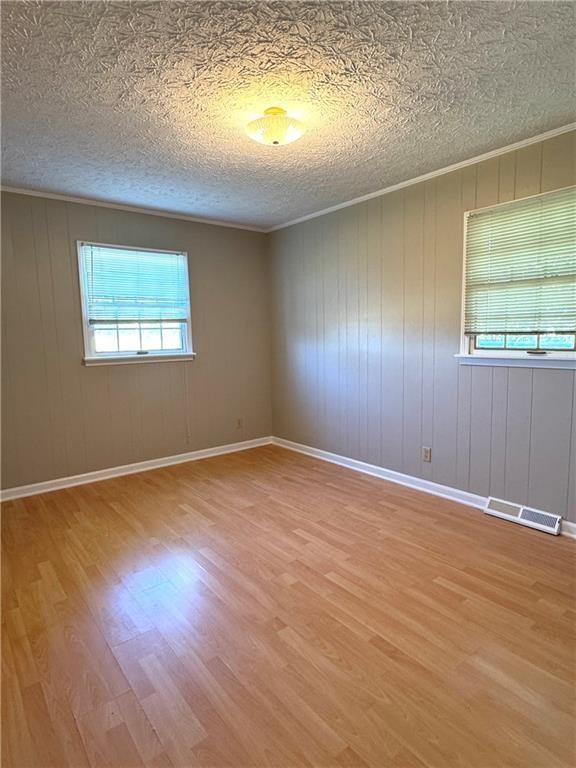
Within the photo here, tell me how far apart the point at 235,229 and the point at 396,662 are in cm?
439

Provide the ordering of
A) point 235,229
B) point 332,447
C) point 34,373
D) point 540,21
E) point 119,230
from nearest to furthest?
1. point 540,21
2. point 34,373
3. point 119,230
4. point 332,447
5. point 235,229

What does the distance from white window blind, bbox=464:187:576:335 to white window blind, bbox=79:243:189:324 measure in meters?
2.86

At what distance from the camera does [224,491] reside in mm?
3648

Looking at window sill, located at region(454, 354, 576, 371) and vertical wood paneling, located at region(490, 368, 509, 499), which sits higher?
window sill, located at region(454, 354, 576, 371)

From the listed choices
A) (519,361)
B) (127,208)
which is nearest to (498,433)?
(519,361)

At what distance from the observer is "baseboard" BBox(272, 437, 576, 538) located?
316 cm

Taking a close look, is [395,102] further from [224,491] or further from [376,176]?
[224,491]

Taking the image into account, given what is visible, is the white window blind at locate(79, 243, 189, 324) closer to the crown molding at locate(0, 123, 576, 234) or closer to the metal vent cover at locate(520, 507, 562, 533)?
the crown molding at locate(0, 123, 576, 234)

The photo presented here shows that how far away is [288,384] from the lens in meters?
4.95

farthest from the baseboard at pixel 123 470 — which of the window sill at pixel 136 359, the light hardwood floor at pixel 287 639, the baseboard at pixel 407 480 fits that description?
the window sill at pixel 136 359

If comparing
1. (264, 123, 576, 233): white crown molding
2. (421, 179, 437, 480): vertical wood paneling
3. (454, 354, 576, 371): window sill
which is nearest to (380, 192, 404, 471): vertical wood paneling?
(264, 123, 576, 233): white crown molding

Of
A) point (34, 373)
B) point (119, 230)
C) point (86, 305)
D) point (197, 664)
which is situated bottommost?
point (197, 664)

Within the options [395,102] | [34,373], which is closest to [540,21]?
[395,102]

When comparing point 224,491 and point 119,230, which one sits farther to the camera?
point 119,230
